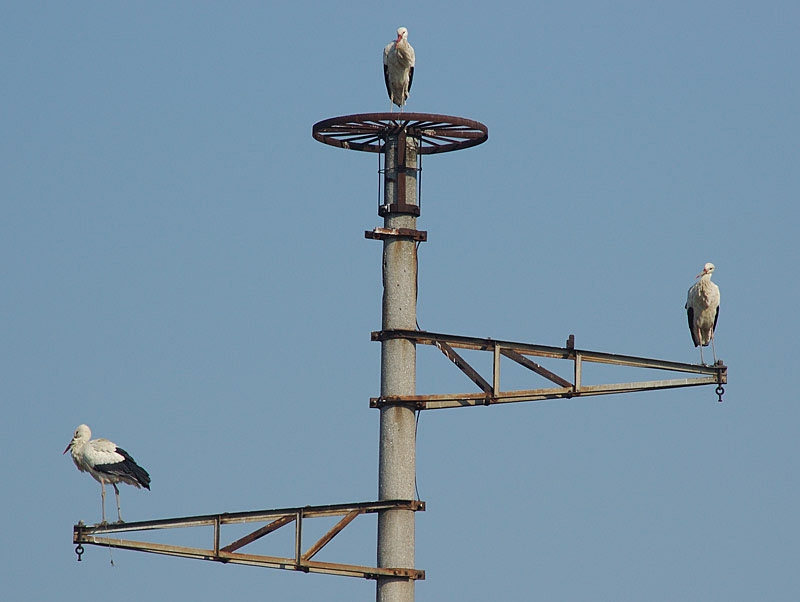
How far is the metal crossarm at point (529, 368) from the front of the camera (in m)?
30.5

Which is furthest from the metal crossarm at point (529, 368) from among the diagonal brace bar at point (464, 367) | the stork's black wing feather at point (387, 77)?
the stork's black wing feather at point (387, 77)

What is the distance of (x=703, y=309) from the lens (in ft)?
118

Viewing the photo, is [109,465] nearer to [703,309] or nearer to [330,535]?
[330,535]

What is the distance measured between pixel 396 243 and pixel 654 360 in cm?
485

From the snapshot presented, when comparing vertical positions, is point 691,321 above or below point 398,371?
above

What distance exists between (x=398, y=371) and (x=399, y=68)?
6417mm

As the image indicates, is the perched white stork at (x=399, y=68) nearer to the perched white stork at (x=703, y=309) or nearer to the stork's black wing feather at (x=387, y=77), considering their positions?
the stork's black wing feather at (x=387, y=77)

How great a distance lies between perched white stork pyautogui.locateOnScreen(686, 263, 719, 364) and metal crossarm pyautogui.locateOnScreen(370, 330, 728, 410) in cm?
435

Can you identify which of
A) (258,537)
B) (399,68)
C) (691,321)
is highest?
(399,68)

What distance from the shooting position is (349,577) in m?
30.6

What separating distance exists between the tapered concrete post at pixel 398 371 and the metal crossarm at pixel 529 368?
25 centimetres

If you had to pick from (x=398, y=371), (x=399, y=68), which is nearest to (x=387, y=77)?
(x=399, y=68)

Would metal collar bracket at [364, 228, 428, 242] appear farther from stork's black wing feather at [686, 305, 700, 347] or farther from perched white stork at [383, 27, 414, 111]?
stork's black wing feather at [686, 305, 700, 347]

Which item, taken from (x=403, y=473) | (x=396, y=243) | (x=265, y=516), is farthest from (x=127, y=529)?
(x=396, y=243)
